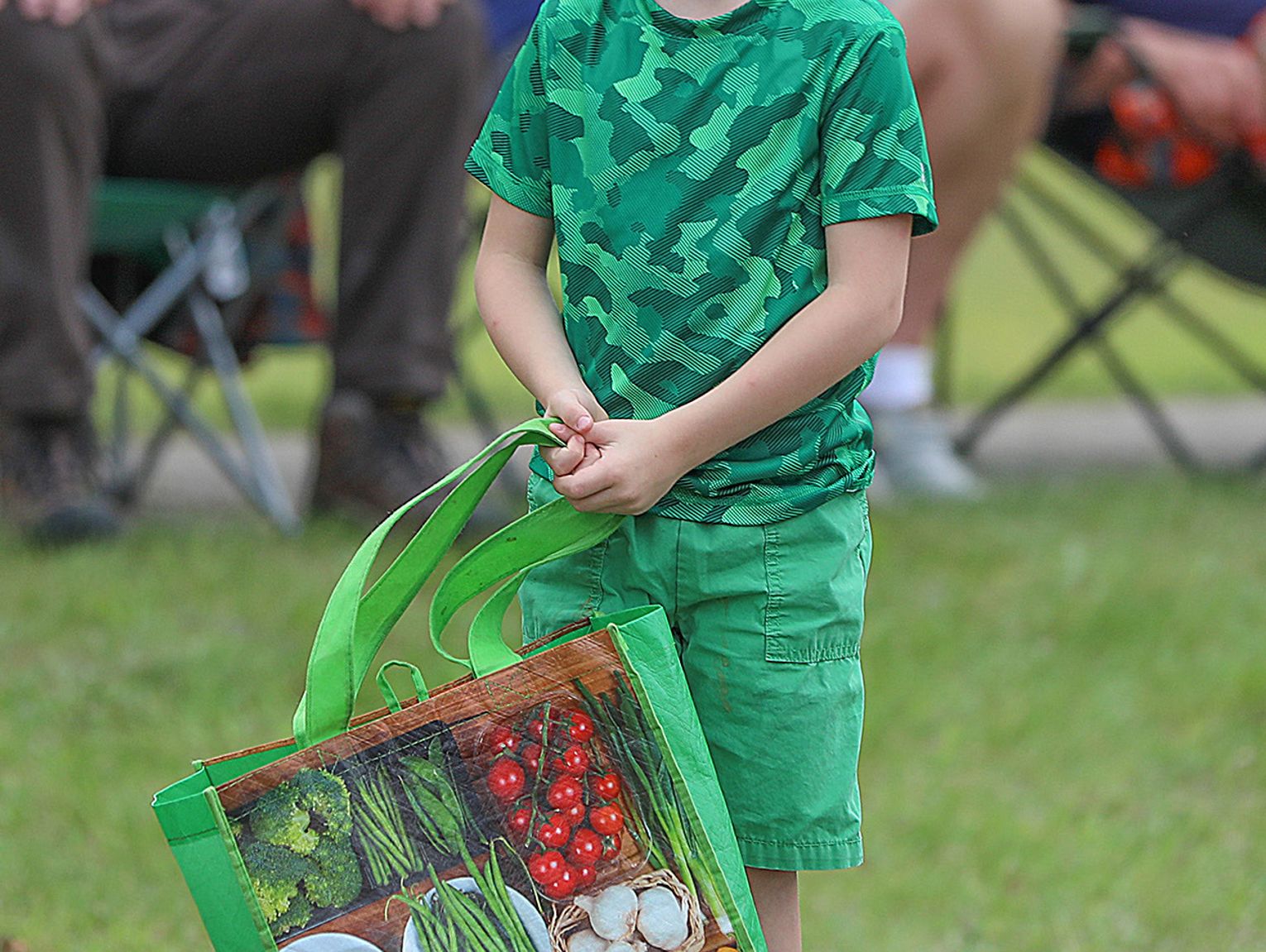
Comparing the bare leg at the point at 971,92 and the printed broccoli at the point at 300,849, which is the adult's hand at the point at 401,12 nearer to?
the bare leg at the point at 971,92

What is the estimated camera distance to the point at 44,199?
8.95 feet

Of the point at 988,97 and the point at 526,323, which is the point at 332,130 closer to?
the point at 988,97

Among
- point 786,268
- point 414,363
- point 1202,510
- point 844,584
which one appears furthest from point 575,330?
point 1202,510

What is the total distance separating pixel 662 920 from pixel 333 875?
0.71 ft

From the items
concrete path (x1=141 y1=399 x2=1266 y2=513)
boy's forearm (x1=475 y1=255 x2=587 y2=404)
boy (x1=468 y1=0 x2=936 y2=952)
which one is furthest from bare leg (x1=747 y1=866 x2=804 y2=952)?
concrete path (x1=141 y1=399 x2=1266 y2=513)

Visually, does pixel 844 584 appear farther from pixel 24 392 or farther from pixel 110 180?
pixel 110 180

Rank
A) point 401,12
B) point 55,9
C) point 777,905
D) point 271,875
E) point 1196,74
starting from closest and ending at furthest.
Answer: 1. point 271,875
2. point 777,905
3. point 55,9
4. point 401,12
5. point 1196,74

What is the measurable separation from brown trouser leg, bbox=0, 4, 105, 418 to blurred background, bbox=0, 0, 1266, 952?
0.01 m

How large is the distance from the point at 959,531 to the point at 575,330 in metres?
1.88

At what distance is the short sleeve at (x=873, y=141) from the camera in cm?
112

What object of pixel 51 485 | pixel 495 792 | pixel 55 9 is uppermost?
pixel 495 792

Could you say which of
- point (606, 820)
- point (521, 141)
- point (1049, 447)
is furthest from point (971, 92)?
point (606, 820)

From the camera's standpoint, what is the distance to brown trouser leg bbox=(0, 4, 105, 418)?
2693 millimetres

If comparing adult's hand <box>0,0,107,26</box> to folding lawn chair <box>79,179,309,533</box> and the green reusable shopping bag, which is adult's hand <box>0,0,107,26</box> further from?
the green reusable shopping bag
